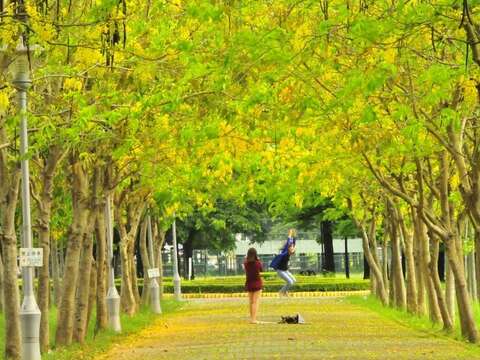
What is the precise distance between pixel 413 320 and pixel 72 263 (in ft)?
33.9

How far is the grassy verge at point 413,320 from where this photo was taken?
26.5m

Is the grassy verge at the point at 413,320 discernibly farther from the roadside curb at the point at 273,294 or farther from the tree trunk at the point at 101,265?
the roadside curb at the point at 273,294

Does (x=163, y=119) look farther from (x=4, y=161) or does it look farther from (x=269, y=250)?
(x=269, y=250)

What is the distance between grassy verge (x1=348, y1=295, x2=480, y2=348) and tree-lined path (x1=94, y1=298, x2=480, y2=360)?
307 millimetres

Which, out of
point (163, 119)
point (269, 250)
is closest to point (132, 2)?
point (163, 119)

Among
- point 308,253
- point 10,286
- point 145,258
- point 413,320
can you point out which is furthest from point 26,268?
point 308,253

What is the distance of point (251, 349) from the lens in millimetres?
22656

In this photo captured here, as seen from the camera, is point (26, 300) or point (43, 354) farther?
point (43, 354)

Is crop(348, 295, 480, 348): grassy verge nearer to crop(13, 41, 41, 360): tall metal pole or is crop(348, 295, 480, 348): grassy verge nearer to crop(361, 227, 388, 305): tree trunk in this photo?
crop(361, 227, 388, 305): tree trunk

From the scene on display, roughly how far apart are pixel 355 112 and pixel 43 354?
264 inches

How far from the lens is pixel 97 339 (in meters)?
26.8

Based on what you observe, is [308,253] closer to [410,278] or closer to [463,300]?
[410,278]

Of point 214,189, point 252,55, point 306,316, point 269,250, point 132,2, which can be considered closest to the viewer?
point 252,55

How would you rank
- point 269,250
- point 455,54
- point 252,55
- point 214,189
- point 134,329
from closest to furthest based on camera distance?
point 252,55 → point 455,54 → point 134,329 → point 214,189 → point 269,250
